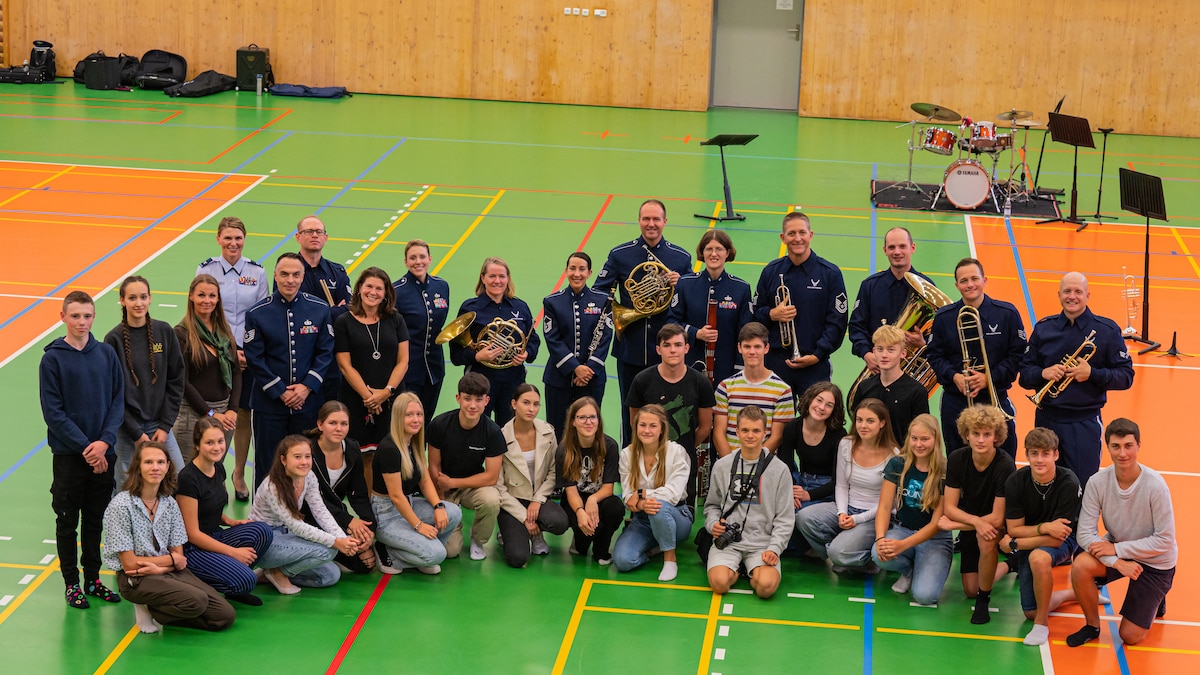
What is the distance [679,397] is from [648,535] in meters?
1.04

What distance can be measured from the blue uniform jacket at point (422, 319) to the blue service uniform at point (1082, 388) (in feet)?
14.5

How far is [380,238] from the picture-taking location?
17.5 meters

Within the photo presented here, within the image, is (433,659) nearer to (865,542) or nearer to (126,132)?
(865,542)

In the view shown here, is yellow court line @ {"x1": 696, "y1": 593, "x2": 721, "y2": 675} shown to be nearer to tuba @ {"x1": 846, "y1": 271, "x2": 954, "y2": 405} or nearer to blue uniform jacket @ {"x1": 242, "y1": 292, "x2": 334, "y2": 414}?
tuba @ {"x1": 846, "y1": 271, "x2": 954, "y2": 405}

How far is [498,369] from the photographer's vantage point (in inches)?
400

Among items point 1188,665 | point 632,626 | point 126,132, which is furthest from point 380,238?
point 1188,665

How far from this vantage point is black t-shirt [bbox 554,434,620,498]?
9328 millimetres

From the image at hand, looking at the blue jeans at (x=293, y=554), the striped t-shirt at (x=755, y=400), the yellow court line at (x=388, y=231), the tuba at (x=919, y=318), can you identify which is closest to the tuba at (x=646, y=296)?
the striped t-shirt at (x=755, y=400)

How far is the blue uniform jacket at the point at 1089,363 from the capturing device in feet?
30.1

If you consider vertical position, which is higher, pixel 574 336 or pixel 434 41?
pixel 434 41

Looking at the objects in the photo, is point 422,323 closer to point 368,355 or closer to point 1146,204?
point 368,355

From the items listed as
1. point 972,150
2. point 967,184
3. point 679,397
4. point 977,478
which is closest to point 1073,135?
point 972,150

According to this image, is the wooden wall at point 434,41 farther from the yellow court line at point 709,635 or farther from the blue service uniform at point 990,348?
the yellow court line at point 709,635

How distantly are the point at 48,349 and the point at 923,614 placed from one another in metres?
5.80
